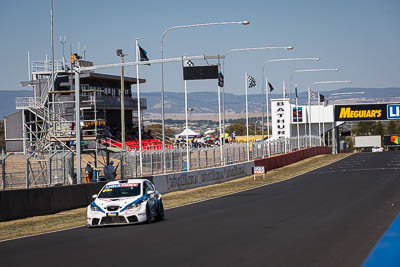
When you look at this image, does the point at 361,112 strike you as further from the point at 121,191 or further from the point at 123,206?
the point at 123,206

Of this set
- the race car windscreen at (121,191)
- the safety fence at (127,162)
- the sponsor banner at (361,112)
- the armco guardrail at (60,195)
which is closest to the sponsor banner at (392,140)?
the sponsor banner at (361,112)

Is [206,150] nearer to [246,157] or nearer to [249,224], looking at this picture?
[246,157]

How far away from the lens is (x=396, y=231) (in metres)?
13.8

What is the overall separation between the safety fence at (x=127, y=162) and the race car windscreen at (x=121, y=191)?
4425 millimetres

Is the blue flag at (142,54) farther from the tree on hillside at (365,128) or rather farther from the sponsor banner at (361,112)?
the tree on hillside at (365,128)

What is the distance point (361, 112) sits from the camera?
3775 inches

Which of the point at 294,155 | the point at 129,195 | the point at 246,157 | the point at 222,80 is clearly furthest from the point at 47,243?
the point at 294,155

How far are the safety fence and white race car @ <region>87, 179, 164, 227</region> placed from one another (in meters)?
4.83

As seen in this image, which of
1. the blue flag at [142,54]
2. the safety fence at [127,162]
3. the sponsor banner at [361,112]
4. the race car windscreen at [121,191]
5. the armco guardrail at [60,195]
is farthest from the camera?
the sponsor banner at [361,112]

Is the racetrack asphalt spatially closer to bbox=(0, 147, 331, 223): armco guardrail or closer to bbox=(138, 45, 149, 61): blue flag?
bbox=(0, 147, 331, 223): armco guardrail

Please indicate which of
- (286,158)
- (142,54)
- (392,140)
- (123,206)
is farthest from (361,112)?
(123,206)

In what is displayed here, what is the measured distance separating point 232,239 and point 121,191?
643 cm

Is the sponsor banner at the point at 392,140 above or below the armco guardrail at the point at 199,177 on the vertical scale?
above

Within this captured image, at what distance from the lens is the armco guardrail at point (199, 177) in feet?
120
